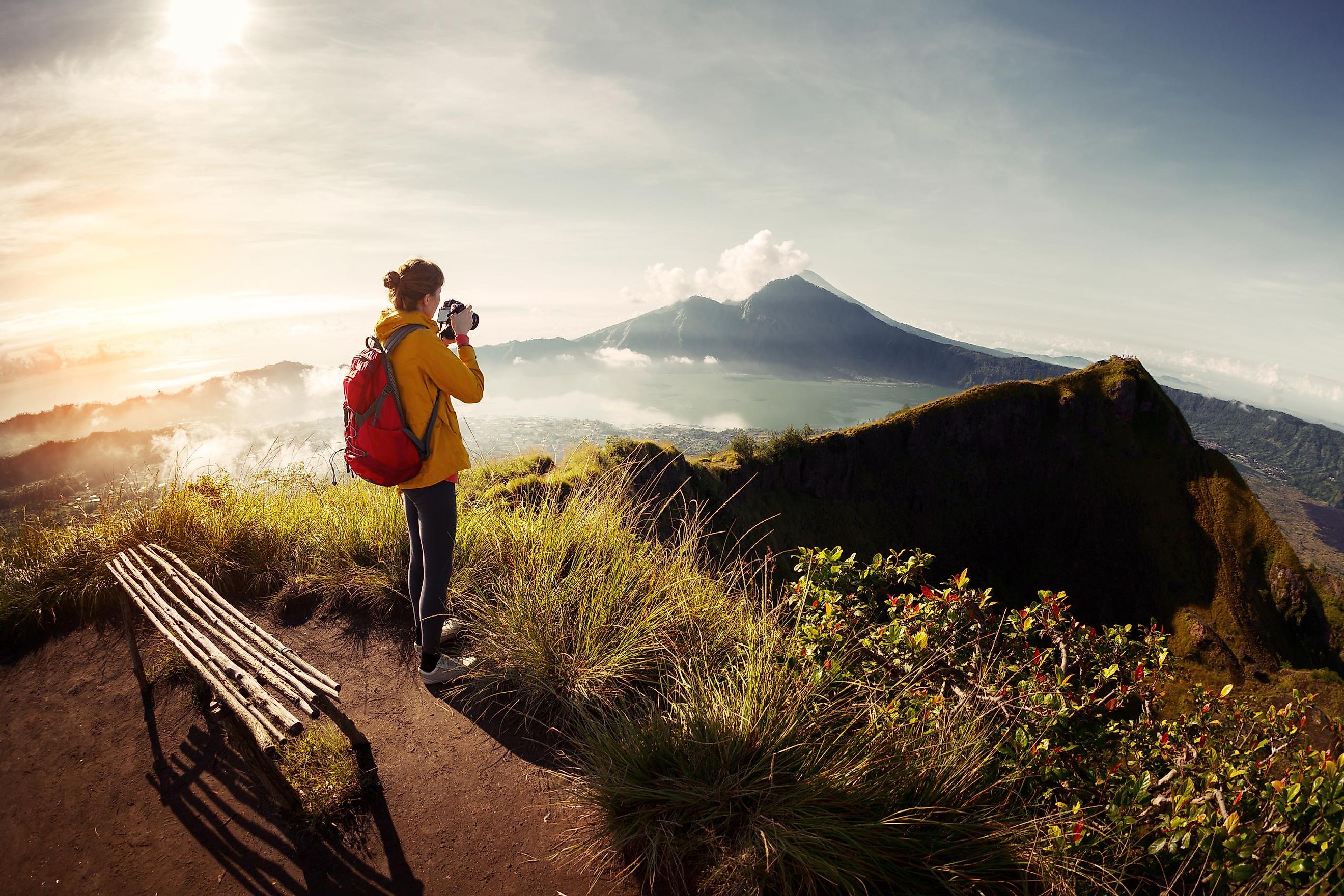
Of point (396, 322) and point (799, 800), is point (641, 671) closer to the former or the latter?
point (799, 800)

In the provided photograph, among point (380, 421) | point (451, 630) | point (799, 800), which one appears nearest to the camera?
point (799, 800)

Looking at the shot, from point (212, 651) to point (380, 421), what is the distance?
1297 millimetres

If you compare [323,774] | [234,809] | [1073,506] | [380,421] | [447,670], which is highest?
[380,421]

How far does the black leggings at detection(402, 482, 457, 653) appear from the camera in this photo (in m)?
3.12

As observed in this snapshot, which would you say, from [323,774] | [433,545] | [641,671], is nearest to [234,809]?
[323,774]

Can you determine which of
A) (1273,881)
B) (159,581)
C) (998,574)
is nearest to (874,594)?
(1273,881)

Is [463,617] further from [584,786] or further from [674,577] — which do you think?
[584,786]

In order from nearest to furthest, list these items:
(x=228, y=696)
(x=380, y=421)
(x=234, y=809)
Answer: (x=228, y=696)
(x=234, y=809)
(x=380, y=421)

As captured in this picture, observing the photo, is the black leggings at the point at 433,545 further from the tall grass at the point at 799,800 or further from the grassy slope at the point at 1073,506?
the grassy slope at the point at 1073,506

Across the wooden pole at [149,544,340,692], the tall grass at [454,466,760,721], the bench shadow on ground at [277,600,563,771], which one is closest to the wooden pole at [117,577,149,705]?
Result: the wooden pole at [149,544,340,692]

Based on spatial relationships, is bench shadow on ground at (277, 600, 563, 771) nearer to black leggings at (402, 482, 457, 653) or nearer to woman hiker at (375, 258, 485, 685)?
woman hiker at (375, 258, 485, 685)

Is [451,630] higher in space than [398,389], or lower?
lower

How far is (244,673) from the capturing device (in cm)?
230

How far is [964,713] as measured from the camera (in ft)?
7.55
